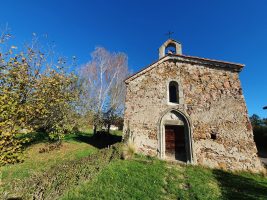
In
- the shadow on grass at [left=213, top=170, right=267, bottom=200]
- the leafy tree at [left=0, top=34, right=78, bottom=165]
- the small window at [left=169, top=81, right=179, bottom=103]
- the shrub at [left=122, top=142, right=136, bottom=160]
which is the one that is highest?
the small window at [left=169, top=81, right=179, bottom=103]

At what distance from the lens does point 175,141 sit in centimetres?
1013

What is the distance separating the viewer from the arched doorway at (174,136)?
32.0 feet

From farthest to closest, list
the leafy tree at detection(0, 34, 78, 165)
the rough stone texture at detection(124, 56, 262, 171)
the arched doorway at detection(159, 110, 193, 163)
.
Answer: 1. the arched doorway at detection(159, 110, 193, 163)
2. the rough stone texture at detection(124, 56, 262, 171)
3. the leafy tree at detection(0, 34, 78, 165)

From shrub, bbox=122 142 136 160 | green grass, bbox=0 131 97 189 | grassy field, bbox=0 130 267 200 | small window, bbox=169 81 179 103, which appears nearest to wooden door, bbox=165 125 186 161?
grassy field, bbox=0 130 267 200

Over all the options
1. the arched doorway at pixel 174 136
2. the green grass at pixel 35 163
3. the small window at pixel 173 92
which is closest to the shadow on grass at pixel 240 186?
the arched doorway at pixel 174 136

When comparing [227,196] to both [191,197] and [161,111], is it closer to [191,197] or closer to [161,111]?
[191,197]

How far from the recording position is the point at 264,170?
844 centimetres

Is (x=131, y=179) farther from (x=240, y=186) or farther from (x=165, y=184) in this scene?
(x=240, y=186)

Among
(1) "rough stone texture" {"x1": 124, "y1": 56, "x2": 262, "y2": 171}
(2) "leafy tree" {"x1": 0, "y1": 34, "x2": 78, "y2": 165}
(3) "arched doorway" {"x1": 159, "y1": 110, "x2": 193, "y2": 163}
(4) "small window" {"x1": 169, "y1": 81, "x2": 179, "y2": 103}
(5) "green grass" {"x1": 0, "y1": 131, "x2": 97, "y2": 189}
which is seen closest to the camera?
(2) "leafy tree" {"x1": 0, "y1": 34, "x2": 78, "y2": 165}

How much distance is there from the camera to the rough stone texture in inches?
350

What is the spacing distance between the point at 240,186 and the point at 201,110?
437cm

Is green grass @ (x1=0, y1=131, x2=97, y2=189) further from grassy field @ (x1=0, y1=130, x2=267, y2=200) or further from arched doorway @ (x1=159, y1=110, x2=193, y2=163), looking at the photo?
arched doorway @ (x1=159, y1=110, x2=193, y2=163)

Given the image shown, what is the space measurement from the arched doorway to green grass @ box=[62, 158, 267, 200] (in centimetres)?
128

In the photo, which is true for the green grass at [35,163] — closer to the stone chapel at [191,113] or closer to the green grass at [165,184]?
the green grass at [165,184]
